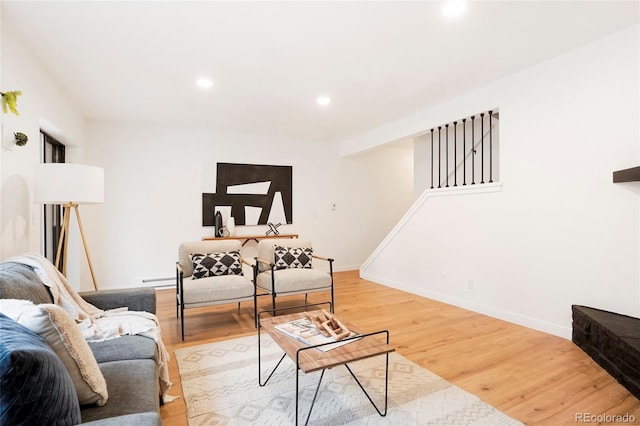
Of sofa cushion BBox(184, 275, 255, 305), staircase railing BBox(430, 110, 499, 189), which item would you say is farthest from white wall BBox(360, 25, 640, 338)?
sofa cushion BBox(184, 275, 255, 305)

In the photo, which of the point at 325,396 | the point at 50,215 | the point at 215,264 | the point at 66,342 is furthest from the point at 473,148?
the point at 50,215

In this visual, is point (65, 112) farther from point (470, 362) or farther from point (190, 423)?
point (470, 362)

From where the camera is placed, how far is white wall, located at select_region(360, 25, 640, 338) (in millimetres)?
2770

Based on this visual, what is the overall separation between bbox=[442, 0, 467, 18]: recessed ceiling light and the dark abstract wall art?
162 inches

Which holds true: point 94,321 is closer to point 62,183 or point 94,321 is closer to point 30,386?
point 62,183

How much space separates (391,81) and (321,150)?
3.03 metres

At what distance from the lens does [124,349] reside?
1.83m

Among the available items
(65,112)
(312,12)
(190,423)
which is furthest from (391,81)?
(65,112)

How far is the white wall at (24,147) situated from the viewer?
7.64 ft

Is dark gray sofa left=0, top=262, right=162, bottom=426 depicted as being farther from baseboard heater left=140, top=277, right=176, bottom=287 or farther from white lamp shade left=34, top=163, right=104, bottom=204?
baseboard heater left=140, top=277, right=176, bottom=287

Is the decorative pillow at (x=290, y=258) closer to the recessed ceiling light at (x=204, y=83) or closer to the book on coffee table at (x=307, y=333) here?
the book on coffee table at (x=307, y=333)

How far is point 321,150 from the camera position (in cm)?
658
